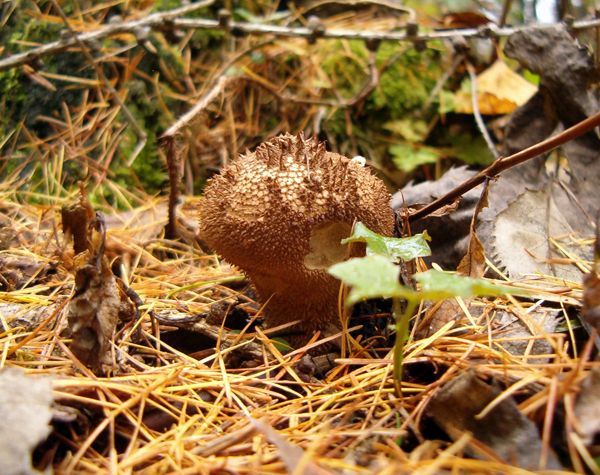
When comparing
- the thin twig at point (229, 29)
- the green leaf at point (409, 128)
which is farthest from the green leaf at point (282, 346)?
the green leaf at point (409, 128)

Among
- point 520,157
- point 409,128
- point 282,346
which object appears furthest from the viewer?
point 409,128

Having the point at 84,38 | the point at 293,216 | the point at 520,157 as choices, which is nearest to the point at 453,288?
the point at 293,216

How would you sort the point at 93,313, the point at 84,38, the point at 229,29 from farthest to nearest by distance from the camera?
the point at 229,29 < the point at 84,38 < the point at 93,313

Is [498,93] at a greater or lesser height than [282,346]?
greater

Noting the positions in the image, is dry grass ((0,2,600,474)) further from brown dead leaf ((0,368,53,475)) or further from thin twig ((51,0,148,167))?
thin twig ((51,0,148,167))

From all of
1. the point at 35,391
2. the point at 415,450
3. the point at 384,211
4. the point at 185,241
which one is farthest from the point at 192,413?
the point at 185,241

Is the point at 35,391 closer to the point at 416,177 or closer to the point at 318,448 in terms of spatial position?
the point at 318,448

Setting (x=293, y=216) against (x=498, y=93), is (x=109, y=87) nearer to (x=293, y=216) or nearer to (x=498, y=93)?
(x=293, y=216)
